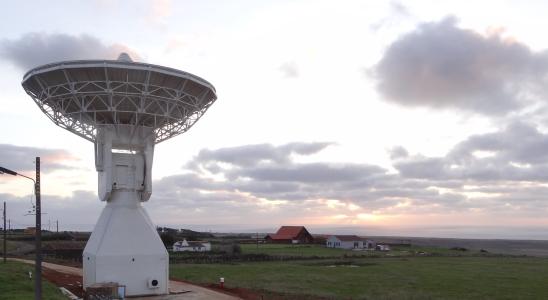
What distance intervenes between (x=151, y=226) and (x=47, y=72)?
10787 mm

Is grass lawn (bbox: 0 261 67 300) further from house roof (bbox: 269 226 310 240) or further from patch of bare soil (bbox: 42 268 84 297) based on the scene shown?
house roof (bbox: 269 226 310 240)

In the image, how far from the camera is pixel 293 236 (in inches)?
5246

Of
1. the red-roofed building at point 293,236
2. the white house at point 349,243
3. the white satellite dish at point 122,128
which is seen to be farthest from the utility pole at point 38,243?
the red-roofed building at point 293,236

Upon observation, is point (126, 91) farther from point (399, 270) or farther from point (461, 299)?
point (399, 270)

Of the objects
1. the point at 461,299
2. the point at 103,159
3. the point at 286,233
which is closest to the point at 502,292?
the point at 461,299

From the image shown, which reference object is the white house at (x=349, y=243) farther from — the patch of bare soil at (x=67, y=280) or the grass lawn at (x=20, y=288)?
the grass lawn at (x=20, y=288)

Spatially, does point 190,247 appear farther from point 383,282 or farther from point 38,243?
point 38,243

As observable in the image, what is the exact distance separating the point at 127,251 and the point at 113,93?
911cm

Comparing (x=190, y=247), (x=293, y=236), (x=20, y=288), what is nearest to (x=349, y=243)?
(x=293, y=236)

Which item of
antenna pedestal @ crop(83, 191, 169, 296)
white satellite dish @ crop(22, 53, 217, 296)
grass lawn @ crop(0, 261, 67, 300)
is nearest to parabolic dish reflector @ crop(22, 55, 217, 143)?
white satellite dish @ crop(22, 53, 217, 296)

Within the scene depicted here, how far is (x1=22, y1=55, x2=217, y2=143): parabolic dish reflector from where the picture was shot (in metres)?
31.0

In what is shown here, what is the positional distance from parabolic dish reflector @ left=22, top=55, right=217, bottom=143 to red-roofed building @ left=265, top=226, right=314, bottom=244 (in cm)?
10040

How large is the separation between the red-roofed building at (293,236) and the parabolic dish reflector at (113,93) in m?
100

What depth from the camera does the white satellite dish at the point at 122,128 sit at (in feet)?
102
